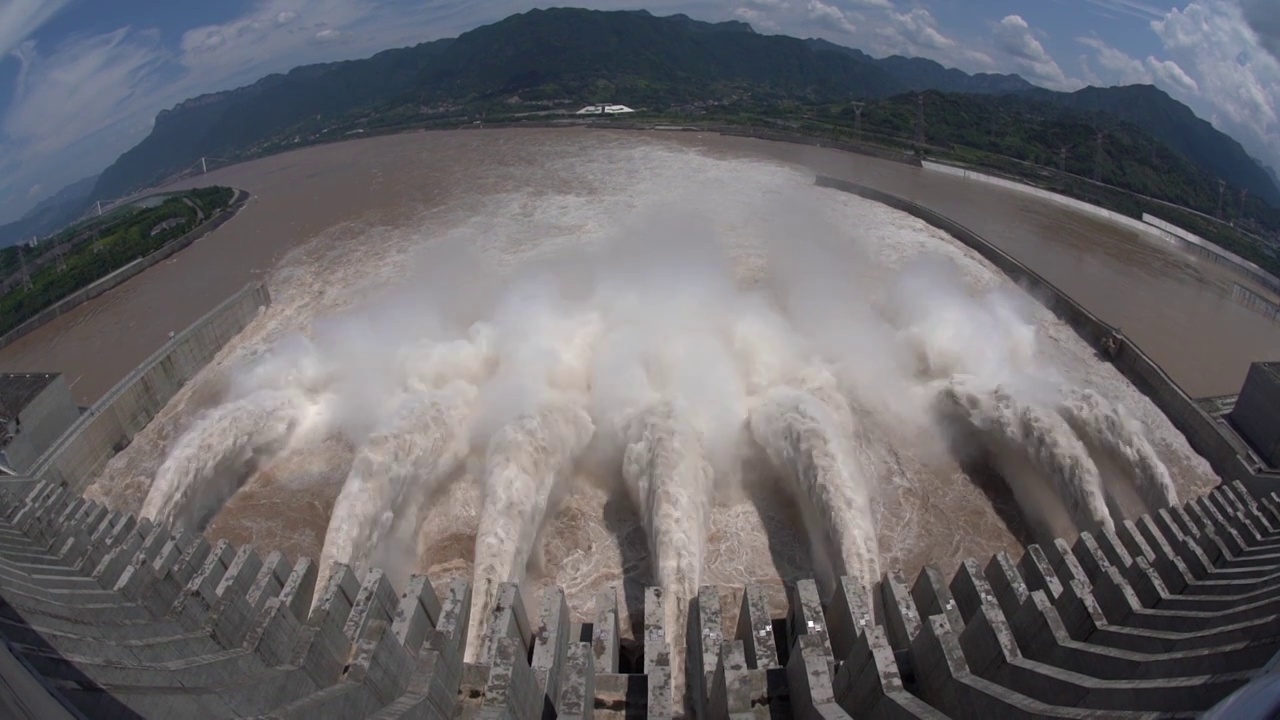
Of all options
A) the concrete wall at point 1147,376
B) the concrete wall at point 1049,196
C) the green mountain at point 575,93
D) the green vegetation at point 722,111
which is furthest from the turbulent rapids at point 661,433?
the green mountain at point 575,93

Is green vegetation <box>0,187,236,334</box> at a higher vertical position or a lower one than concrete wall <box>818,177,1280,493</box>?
higher

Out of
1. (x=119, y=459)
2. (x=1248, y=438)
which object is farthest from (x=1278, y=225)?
(x=119, y=459)

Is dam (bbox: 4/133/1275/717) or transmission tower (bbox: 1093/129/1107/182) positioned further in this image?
transmission tower (bbox: 1093/129/1107/182)

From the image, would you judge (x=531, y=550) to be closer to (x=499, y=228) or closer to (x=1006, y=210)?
(x=499, y=228)

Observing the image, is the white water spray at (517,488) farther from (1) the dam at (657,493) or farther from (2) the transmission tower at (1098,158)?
(2) the transmission tower at (1098,158)

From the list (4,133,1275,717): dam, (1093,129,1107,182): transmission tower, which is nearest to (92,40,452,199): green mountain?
(1093,129,1107,182): transmission tower

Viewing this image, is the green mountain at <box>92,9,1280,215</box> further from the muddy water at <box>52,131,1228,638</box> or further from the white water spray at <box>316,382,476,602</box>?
the white water spray at <box>316,382,476,602</box>
